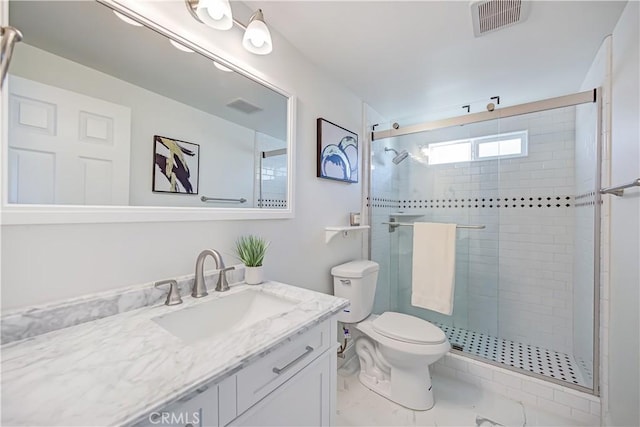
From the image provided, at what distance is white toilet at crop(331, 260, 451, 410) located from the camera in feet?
4.98

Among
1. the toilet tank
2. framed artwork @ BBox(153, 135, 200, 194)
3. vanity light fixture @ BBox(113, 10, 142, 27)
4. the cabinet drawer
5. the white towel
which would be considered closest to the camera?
the cabinet drawer

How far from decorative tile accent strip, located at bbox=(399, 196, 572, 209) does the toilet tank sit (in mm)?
951

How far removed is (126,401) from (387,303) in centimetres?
224

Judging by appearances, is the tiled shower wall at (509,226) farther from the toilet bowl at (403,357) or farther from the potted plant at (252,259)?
the potted plant at (252,259)

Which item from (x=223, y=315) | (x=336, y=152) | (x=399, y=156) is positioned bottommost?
(x=223, y=315)

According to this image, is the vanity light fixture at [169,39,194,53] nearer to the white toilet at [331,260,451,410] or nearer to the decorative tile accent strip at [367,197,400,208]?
the white toilet at [331,260,451,410]

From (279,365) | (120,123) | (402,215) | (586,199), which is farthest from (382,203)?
(120,123)

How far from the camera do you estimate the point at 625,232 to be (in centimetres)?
123

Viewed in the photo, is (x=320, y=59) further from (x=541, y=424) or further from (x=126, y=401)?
(x=541, y=424)

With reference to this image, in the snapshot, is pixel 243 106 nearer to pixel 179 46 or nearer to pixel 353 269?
pixel 179 46

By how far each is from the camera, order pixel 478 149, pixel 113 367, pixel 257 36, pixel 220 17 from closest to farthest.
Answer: pixel 113 367 → pixel 220 17 → pixel 257 36 → pixel 478 149

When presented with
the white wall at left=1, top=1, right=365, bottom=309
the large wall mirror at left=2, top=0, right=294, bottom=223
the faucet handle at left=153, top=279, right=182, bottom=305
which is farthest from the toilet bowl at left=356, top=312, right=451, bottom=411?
the faucet handle at left=153, top=279, right=182, bottom=305

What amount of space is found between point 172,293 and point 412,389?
1.48 meters

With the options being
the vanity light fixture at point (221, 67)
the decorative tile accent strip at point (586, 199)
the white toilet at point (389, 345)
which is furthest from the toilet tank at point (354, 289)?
the decorative tile accent strip at point (586, 199)
